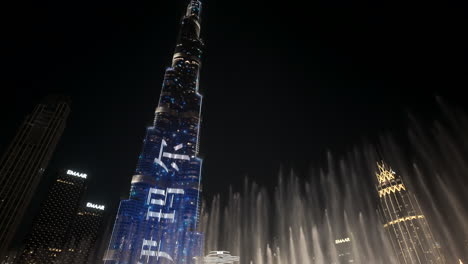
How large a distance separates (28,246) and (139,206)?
8961 centimetres

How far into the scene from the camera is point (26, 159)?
8994 cm

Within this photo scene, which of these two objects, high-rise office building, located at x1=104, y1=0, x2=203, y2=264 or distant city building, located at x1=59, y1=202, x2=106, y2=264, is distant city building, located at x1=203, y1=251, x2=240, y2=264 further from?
distant city building, located at x1=59, y1=202, x2=106, y2=264

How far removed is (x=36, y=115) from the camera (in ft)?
324

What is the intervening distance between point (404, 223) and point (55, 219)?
189 metres

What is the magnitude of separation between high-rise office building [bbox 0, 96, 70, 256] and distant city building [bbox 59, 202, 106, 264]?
8321 cm

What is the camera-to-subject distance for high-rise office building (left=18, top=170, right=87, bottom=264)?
143 m

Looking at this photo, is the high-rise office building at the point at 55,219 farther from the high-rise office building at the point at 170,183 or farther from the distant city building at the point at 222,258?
the distant city building at the point at 222,258

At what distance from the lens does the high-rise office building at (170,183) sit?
96.5 meters

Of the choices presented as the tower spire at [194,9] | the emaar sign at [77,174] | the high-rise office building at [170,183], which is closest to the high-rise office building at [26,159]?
the high-rise office building at [170,183]

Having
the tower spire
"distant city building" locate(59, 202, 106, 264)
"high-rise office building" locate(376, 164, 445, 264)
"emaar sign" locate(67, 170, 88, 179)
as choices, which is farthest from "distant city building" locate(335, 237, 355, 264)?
"emaar sign" locate(67, 170, 88, 179)

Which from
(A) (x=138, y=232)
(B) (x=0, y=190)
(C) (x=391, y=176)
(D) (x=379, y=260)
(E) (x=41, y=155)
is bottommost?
(D) (x=379, y=260)

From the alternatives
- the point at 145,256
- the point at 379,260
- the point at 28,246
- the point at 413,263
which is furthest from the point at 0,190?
the point at 413,263

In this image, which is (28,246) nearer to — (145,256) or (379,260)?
(145,256)

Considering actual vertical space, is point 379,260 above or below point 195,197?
below
